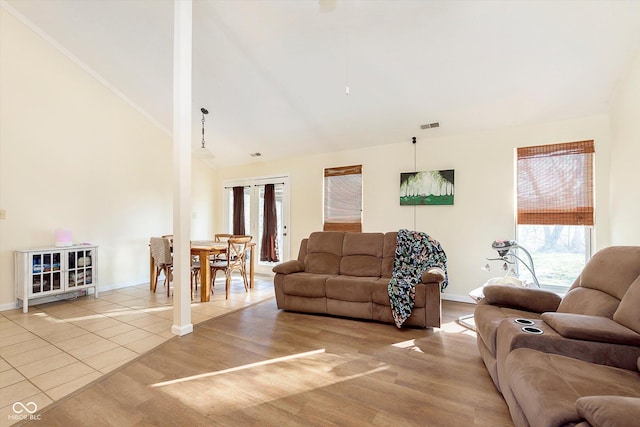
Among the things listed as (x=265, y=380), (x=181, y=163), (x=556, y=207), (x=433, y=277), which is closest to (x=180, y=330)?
(x=265, y=380)

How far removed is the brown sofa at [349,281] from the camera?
2967 mm

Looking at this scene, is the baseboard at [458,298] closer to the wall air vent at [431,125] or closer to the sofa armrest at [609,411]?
the wall air vent at [431,125]

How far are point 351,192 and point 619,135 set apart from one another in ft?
10.7

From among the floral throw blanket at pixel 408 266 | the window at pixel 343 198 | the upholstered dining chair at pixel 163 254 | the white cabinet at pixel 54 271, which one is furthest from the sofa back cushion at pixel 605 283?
the white cabinet at pixel 54 271

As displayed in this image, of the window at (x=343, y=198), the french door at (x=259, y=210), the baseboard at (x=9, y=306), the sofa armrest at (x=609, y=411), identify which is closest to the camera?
the sofa armrest at (x=609, y=411)

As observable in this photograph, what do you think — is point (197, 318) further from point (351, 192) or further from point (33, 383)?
point (351, 192)

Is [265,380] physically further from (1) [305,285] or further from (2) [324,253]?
(2) [324,253]

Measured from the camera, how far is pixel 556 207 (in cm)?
336

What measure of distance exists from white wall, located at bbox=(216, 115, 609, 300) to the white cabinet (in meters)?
4.15

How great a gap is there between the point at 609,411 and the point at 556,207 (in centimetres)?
324

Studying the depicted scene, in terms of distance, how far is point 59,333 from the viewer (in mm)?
2779

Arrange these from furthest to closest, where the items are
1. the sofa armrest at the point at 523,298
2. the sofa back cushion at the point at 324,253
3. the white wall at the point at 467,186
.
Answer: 1. the sofa back cushion at the point at 324,253
2. the white wall at the point at 467,186
3. the sofa armrest at the point at 523,298

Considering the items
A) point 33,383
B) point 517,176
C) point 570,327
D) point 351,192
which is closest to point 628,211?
point 517,176

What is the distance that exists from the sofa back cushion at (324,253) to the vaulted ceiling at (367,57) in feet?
5.63
